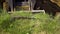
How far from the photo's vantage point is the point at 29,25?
6.77m

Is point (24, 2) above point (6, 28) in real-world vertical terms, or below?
above

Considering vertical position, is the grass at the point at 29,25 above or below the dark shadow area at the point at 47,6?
below

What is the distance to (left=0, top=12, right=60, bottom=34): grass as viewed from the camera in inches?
253

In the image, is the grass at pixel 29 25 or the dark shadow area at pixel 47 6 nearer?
the grass at pixel 29 25

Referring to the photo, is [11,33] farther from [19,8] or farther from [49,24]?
[19,8]

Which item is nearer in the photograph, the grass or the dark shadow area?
the grass

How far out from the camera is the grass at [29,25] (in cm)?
641

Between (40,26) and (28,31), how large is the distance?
0.45 metres

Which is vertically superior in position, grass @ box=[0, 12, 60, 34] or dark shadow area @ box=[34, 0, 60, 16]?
dark shadow area @ box=[34, 0, 60, 16]

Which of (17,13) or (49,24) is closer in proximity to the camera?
(49,24)

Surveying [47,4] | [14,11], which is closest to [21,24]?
[14,11]

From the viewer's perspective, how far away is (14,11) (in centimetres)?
810

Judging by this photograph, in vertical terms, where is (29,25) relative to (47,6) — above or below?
below

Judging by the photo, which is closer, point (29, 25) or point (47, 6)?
point (29, 25)
